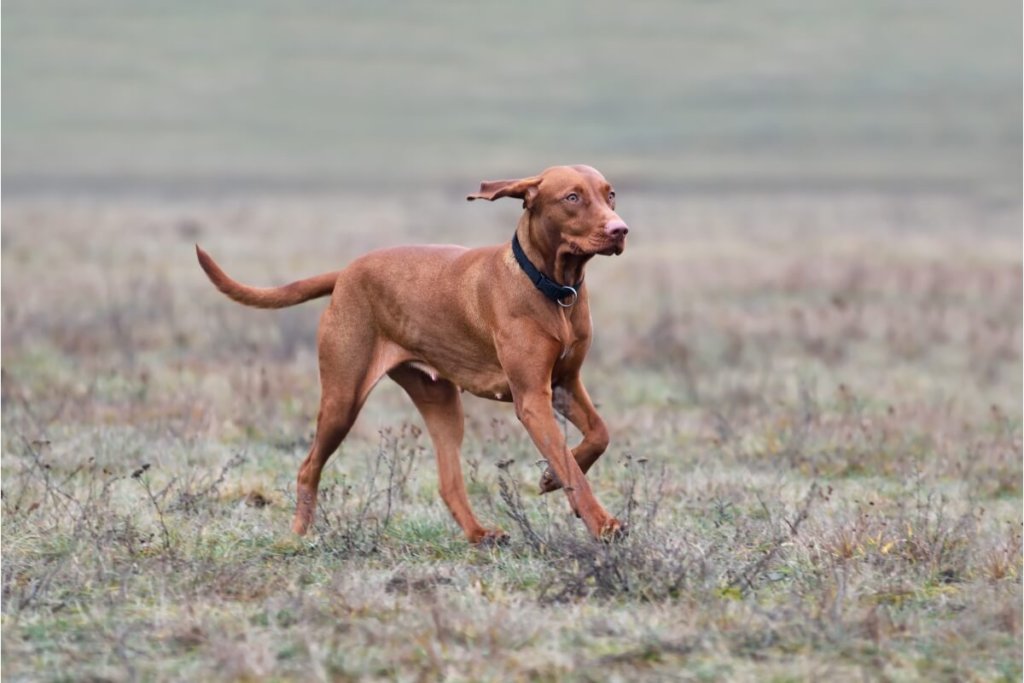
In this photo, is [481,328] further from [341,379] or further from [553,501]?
[553,501]

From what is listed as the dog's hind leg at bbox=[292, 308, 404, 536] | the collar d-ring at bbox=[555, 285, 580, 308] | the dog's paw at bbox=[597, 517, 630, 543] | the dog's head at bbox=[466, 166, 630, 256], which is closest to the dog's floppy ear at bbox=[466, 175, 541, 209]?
the dog's head at bbox=[466, 166, 630, 256]

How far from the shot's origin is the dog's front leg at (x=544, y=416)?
621 cm

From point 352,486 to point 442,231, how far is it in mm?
21912

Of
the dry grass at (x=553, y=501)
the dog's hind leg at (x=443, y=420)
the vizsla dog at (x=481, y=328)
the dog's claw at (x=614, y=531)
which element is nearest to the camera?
the dry grass at (x=553, y=501)

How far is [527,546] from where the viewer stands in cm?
645

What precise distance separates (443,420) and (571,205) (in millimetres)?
1530

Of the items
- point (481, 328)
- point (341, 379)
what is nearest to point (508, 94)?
point (341, 379)

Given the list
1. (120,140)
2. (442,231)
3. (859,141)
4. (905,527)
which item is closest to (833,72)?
(859,141)

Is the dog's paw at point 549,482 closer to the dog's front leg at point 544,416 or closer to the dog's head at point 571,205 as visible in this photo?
the dog's front leg at point 544,416

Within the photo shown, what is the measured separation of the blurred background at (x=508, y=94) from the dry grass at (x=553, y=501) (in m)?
44.4

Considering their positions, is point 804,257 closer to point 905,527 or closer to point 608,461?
point 608,461

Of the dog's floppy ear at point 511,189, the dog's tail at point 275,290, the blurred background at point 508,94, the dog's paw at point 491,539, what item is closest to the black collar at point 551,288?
the dog's floppy ear at point 511,189

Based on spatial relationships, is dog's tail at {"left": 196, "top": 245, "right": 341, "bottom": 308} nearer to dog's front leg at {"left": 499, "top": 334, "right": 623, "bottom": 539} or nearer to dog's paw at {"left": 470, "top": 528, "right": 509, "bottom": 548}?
dog's front leg at {"left": 499, "top": 334, "right": 623, "bottom": 539}

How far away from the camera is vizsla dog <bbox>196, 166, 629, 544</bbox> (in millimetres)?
6383
